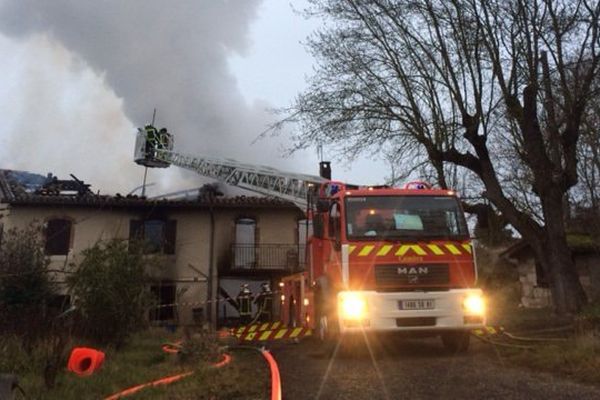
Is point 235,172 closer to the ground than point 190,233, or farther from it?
farther from it

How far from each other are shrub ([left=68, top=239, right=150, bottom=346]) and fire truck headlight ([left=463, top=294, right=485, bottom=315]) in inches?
274

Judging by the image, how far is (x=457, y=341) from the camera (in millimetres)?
9102

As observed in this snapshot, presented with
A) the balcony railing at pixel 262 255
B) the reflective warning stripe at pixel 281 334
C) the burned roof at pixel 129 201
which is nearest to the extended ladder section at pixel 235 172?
Result: the burned roof at pixel 129 201

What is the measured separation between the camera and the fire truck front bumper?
815 centimetres

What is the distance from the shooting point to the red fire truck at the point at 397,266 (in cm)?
822

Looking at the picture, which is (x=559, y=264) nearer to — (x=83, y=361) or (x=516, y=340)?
(x=516, y=340)

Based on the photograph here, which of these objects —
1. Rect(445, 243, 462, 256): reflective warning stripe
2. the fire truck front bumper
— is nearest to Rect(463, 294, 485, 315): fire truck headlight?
the fire truck front bumper

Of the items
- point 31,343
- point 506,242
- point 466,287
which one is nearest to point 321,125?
point 466,287

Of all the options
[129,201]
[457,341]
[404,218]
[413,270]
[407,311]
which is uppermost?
[129,201]

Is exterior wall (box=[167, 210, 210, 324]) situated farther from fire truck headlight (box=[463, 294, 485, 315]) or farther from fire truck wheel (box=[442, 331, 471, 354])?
fire truck headlight (box=[463, 294, 485, 315])

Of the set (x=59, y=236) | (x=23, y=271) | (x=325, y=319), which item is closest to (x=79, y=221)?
(x=59, y=236)

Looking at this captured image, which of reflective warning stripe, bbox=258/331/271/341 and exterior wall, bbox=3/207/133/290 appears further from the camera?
exterior wall, bbox=3/207/133/290

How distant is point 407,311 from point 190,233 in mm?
16755

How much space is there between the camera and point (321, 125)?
14.1 metres
